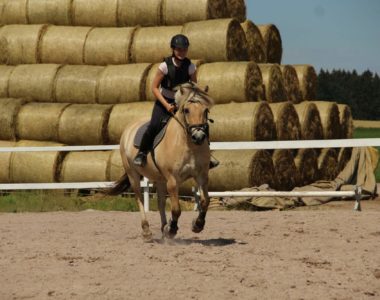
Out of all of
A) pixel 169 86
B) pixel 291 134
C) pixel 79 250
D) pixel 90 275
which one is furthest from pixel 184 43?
pixel 291 134

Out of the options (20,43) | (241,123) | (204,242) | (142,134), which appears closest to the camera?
(204,242)

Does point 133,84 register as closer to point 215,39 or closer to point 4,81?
point 215,39

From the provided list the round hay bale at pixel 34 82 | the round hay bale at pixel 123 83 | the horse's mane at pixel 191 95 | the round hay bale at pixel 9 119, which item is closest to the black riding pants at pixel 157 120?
the horse's mane at pixel 191 95

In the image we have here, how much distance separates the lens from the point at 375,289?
7.03 metres

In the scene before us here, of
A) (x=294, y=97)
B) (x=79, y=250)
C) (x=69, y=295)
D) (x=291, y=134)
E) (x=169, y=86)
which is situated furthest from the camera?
(x=294, y=97)

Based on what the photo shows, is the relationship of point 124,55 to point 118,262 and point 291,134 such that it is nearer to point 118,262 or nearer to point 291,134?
point 291,134

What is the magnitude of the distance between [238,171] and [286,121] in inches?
100

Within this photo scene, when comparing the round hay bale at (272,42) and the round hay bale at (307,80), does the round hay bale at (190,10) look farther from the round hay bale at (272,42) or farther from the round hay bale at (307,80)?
the round hay bale at (307,80)

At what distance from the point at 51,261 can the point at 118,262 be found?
704 mm

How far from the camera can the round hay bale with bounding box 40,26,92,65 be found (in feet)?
64.5

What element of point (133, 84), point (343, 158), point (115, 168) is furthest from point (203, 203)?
point (343, 158)

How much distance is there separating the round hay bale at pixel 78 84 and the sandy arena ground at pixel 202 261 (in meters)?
7.40

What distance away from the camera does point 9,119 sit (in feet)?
61.9

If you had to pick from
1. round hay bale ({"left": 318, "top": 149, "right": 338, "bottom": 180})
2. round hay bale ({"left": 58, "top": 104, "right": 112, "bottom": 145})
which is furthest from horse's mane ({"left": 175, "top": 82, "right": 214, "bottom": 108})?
round hay bale ({"left": 318, "top": 149, "right": 338, "bottom": 180})
